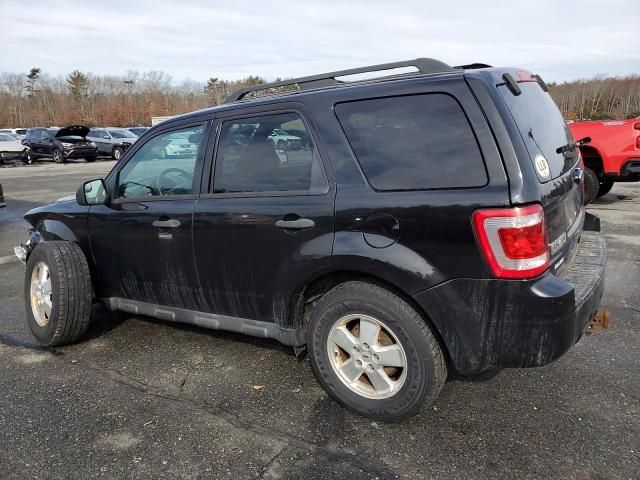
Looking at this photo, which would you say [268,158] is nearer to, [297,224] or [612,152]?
[297,224]

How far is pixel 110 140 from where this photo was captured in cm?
2852

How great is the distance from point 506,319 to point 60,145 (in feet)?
92.4

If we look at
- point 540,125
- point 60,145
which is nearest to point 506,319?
point 540,125

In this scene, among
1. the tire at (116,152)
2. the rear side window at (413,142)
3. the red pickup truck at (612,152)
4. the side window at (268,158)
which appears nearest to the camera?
the rear side window at (413,142)

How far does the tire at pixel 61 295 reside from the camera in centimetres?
380

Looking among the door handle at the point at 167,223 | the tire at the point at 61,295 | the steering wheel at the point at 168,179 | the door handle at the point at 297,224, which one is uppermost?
the steering wheel at the point at 168,179

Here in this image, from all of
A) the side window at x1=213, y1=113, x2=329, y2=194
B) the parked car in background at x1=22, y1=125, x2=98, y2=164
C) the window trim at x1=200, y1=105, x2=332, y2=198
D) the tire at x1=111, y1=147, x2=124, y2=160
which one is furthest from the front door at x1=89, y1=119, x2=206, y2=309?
the tire at x1=111, y1=147, x2=124, y2=160

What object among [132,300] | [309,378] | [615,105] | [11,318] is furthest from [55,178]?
[615,105]

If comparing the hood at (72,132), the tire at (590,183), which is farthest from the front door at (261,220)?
the hood at (72,132)

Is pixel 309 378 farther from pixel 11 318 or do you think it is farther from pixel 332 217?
pixel 11 318

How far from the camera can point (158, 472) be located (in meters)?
2.51

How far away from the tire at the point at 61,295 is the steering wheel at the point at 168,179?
35.0 inches

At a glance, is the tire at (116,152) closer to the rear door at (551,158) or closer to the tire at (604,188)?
the tire at (604,188)

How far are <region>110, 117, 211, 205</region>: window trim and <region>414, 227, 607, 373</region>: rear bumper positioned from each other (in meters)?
1.66
